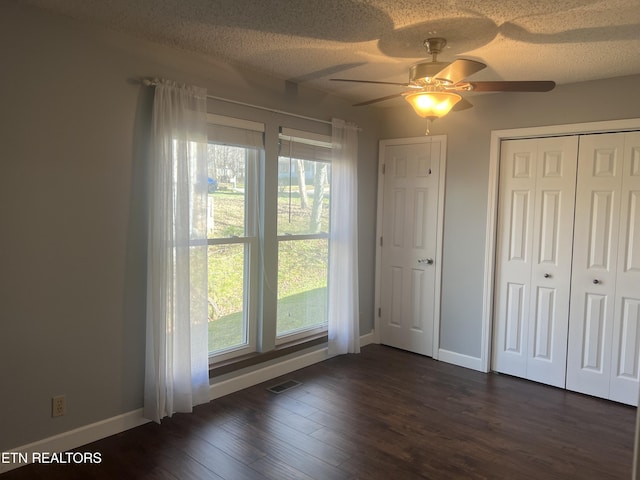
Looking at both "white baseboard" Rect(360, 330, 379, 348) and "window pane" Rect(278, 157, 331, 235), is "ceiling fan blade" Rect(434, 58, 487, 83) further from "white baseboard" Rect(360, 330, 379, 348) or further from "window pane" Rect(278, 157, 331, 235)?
"white baseboard" Rect(360, 330, 379, 348)

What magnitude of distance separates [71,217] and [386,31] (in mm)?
2110

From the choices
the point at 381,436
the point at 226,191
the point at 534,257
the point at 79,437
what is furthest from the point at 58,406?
the point at 534,257

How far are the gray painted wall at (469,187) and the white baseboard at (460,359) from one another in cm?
4

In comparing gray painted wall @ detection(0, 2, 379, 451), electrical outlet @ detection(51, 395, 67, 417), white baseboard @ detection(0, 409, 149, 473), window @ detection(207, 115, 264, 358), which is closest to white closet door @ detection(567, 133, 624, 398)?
window @ detection(207, 115, 264, 358)

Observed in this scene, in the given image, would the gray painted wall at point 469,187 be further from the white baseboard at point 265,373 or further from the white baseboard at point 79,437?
the white baseboard at point 79,437

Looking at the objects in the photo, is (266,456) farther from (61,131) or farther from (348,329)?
(61,131)

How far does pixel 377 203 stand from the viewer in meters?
4.79

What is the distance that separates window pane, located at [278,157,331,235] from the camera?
3842 millimetres

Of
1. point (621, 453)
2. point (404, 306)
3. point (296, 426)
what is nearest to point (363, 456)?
point (296, 426)

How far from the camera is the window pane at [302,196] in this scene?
384cm

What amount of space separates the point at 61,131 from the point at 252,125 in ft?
4.52

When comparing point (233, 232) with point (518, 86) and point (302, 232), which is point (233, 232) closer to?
point (302, 232)

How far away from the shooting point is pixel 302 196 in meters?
4.02

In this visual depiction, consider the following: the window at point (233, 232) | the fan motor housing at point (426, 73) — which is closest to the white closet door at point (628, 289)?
the fan motor housing at point (426, 73)
